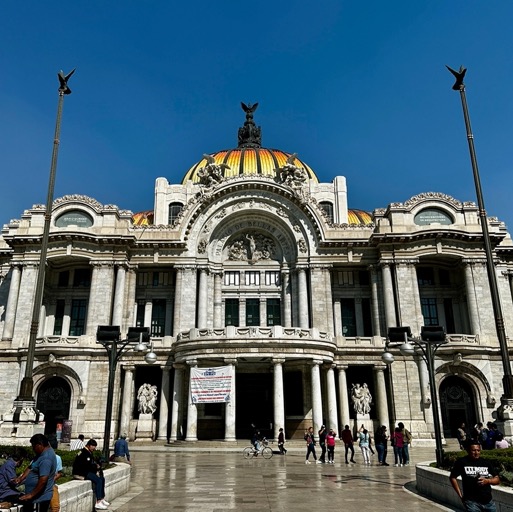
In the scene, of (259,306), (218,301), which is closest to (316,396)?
(259,306)

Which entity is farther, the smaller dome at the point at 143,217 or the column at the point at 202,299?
the smaller dome at the point at 143,217

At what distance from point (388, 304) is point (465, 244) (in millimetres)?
8778

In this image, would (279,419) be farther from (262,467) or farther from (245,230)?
(245,230)

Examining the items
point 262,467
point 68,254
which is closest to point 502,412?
point 262,467

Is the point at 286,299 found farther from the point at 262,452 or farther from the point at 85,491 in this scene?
the point at 85,491

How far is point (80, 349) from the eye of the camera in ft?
138

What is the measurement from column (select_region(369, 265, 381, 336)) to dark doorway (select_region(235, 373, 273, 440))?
10578mm

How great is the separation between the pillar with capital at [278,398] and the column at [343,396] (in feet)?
21.0

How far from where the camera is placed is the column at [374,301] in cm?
4594

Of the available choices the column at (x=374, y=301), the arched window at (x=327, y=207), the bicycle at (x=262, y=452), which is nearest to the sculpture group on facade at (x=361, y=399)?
the column at (x=374, y=301)

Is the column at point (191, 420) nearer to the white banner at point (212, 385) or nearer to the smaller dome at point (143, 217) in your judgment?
the white banner at point (212, 385)

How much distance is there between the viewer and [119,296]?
4562 cm

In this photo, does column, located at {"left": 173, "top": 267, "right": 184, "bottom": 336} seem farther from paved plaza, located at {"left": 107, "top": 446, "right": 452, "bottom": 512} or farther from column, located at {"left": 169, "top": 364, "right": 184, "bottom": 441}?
paved plaza, located at {"left": 107, "top": 446, "right": 452, "bottom": 512}

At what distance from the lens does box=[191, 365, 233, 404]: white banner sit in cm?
3694
